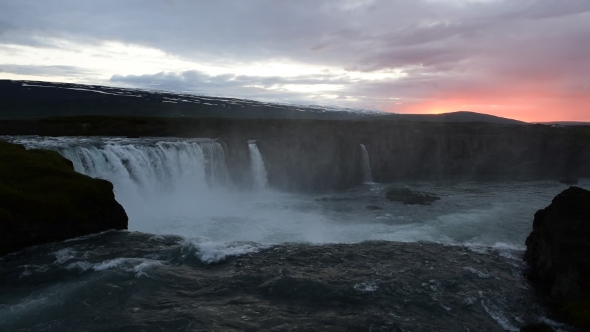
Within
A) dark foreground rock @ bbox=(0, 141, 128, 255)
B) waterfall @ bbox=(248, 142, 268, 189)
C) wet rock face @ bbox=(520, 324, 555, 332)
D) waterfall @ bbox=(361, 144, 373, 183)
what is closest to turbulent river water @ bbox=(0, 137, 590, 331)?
wet rock face @ bbox=(520, 324, 555, 332)

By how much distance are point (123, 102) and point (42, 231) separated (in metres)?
148

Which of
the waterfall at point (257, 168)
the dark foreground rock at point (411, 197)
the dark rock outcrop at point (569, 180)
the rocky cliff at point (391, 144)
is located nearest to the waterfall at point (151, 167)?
the waterfall at point (257, 168)

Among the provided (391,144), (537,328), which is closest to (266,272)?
(537,328)

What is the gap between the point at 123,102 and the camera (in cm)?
15875

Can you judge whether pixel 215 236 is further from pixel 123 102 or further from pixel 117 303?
pixel 123 102

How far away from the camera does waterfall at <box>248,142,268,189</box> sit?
180ft

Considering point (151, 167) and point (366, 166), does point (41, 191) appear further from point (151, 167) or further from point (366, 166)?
point (366, 166)

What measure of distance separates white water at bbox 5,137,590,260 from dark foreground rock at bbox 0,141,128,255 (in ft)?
17.7

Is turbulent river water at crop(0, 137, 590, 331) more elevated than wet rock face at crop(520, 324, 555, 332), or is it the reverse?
wet rock face at crop(520, 324, 555, 332)

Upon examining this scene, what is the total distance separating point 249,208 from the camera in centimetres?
4341

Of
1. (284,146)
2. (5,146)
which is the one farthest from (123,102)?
(5,146)

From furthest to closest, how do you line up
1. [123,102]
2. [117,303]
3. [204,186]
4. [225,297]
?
[123,102], [204,186], [225,297], [117,303]

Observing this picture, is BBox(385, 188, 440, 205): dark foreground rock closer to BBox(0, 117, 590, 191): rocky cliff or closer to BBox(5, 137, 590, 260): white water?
BBox(5, 137, 590, 260): white water

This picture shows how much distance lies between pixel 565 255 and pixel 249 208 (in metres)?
29.4
